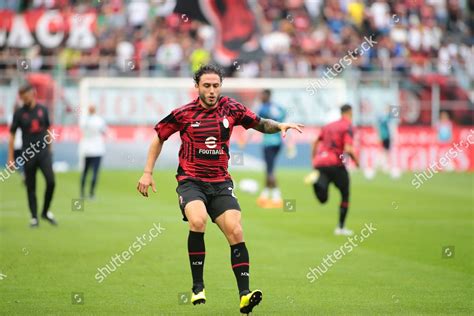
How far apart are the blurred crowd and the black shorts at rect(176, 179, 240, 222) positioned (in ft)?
89.4

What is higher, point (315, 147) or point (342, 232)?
point (315, 147)

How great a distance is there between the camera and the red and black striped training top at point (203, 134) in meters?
9.19

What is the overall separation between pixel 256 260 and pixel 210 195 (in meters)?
4.21

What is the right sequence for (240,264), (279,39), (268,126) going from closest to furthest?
(240,264) → (268,126) → (279,39)

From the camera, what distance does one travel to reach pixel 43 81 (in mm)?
35906

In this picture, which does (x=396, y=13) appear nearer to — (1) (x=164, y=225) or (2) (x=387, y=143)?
(2) (x=387, y=143)

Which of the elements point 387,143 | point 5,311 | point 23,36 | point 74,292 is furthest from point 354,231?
point 23,36

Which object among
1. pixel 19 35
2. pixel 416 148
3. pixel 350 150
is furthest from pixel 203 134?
pixel 19 35

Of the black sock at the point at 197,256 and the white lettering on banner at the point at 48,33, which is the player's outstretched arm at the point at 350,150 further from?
the white lettering on banner at the point at 48,33

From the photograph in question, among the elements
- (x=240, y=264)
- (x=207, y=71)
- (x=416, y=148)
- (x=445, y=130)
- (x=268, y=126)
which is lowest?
(x=240, y=264)

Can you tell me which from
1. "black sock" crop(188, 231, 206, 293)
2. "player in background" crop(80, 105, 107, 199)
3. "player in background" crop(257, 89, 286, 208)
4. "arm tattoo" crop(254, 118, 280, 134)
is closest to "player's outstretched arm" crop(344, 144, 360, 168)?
"player in background" crop(257, 89, 286, 208)

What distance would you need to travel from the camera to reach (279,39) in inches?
1554

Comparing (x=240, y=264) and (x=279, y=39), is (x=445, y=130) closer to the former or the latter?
(x=279, y=39)

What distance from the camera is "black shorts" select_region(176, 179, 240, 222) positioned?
9.12m
